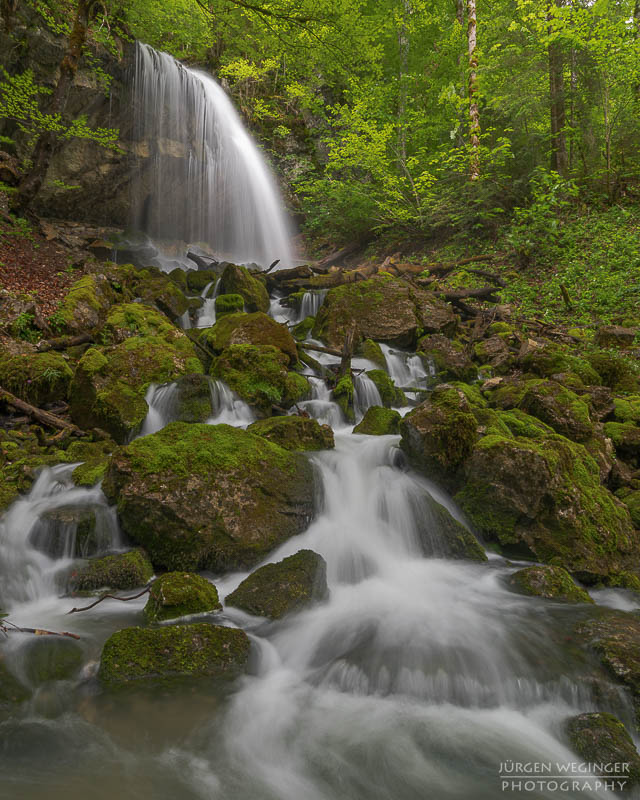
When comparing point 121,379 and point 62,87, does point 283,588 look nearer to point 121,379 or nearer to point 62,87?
point 121,379

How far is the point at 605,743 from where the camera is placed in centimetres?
261

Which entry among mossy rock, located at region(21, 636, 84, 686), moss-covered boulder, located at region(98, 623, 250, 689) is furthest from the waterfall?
moss-covered boulder, located at region(98, 623, 250, 689)

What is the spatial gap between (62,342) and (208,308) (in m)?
4.49

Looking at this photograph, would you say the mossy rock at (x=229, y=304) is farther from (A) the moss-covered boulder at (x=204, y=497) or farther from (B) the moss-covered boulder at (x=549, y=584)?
(B) the moss-covered boulder at (x=549, y=584)

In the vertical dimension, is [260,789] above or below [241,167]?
below

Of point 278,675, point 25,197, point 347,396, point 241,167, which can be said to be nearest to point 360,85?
point 241,167

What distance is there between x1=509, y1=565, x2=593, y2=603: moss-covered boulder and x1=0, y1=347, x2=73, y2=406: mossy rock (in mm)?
6446

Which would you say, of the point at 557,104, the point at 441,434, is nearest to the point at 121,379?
the point at 441,434

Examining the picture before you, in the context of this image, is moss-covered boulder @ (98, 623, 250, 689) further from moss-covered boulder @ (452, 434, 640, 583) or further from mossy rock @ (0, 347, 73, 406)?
mossy rock @ (0, 347, 73, 406)

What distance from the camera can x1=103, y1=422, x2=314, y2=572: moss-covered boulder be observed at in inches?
173

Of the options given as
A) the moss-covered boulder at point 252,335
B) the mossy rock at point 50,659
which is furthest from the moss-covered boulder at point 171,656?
the moss-covered boulder at point 252,335

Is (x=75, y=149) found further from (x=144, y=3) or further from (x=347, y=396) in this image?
(x=347, y=396)

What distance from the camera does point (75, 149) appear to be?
551 inches

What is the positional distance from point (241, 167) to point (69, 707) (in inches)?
823
